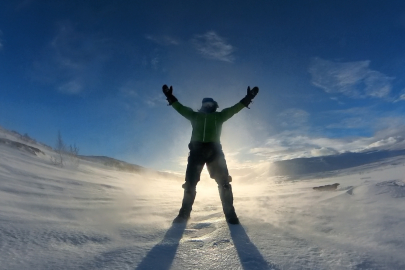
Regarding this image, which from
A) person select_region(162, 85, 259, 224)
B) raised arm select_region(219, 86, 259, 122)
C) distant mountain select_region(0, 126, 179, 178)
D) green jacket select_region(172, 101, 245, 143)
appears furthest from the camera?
distant mountain select_region(0, 126, 179, 178)

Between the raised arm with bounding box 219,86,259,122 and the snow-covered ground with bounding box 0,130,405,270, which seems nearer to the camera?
the snow-covered ground with bounding box 0,130,405,270

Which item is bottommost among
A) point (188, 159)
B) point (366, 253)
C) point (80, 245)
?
point (366, 253)

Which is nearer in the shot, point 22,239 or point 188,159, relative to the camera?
point 22,239

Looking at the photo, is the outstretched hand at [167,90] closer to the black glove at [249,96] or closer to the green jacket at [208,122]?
the green jacket at [208,122]

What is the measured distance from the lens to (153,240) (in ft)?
7.16

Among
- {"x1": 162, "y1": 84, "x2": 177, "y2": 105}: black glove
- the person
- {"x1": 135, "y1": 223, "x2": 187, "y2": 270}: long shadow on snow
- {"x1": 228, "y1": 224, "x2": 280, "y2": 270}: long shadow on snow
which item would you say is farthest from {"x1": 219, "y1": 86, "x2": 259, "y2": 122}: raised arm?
{"x1": 135, "y1": 223, "x2": 187, "y2": 270}: long shadow on snow

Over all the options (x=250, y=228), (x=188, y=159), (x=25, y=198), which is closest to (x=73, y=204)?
(x=25, y=198)

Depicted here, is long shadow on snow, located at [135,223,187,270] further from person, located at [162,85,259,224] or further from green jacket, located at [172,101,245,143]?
green jacket, located at [172,101,245,143]

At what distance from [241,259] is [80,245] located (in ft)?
3.98

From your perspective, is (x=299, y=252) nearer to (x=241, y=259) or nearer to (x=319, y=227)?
(x=241, y=259)

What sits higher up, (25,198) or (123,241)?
(25,198)

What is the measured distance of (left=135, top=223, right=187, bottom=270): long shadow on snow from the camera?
5.24ft

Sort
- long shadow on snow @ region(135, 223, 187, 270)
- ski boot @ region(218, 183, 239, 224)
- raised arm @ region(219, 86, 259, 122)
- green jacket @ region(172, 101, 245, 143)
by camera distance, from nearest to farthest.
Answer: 1. long shadow on snow @ region(135, 223, 187, 270)
2. ski boot @ region(218, 183, 239, 224)
3. green jacket @ region(172, 101, 245, 143)
4. raised arm @ region(219, 86, 259, 122)

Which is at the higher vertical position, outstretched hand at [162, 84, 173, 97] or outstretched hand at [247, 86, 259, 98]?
outstretched hand at [162, 84, 173, 97]
